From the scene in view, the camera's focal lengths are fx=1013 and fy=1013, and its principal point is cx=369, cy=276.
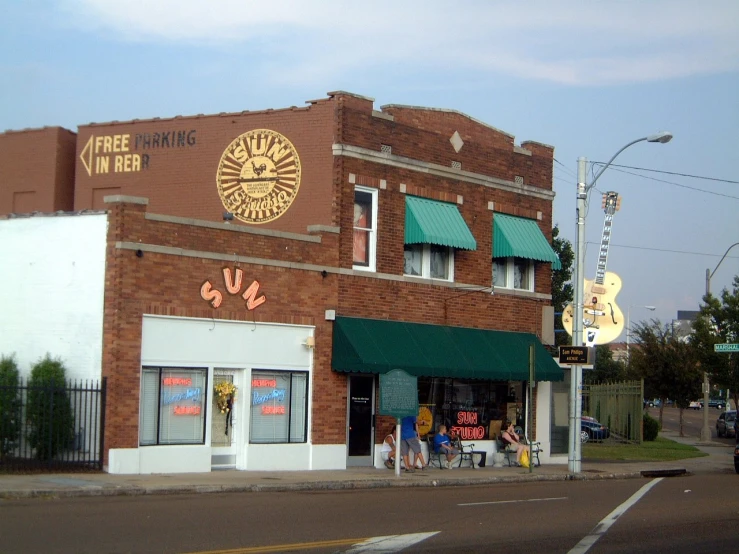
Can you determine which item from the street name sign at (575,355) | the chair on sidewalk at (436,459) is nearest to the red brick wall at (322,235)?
the chair on sidewalk at (436,459)

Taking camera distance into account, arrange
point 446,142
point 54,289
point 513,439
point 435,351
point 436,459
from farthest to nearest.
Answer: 1. point 513,439
2. point 446,142
3. point 436,459
4. point 435,351
5. point 54,289

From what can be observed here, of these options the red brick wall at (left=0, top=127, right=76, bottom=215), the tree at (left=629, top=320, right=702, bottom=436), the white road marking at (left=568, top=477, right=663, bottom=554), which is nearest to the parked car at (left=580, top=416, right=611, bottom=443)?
the tree at (left=629, top=320, right=702, bottom=436)

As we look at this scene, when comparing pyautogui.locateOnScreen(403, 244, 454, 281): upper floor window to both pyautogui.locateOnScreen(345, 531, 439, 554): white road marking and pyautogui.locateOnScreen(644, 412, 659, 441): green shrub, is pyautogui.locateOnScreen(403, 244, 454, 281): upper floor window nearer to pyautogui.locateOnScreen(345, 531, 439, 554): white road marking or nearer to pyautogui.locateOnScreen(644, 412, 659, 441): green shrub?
pyautogui.locateOnScreen(345, 531, 439, 554): white road marking

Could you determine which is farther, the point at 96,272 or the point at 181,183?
the point at 181,183

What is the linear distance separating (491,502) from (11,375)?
9965 millimetres

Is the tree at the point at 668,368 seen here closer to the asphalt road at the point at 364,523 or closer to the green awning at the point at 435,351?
the green awning at the point at 435,351

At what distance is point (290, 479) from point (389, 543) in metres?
8.94

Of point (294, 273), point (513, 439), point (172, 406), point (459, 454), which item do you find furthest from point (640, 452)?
point (172, 406)

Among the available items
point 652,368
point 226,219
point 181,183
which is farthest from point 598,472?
point 652,368

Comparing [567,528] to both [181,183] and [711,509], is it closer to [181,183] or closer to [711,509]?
[711,509]

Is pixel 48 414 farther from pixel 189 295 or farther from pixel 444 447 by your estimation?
pixel 444 447

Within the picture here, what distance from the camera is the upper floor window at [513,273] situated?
2897 cm

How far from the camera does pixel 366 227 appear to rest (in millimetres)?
25203

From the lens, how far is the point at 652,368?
5247 cm
